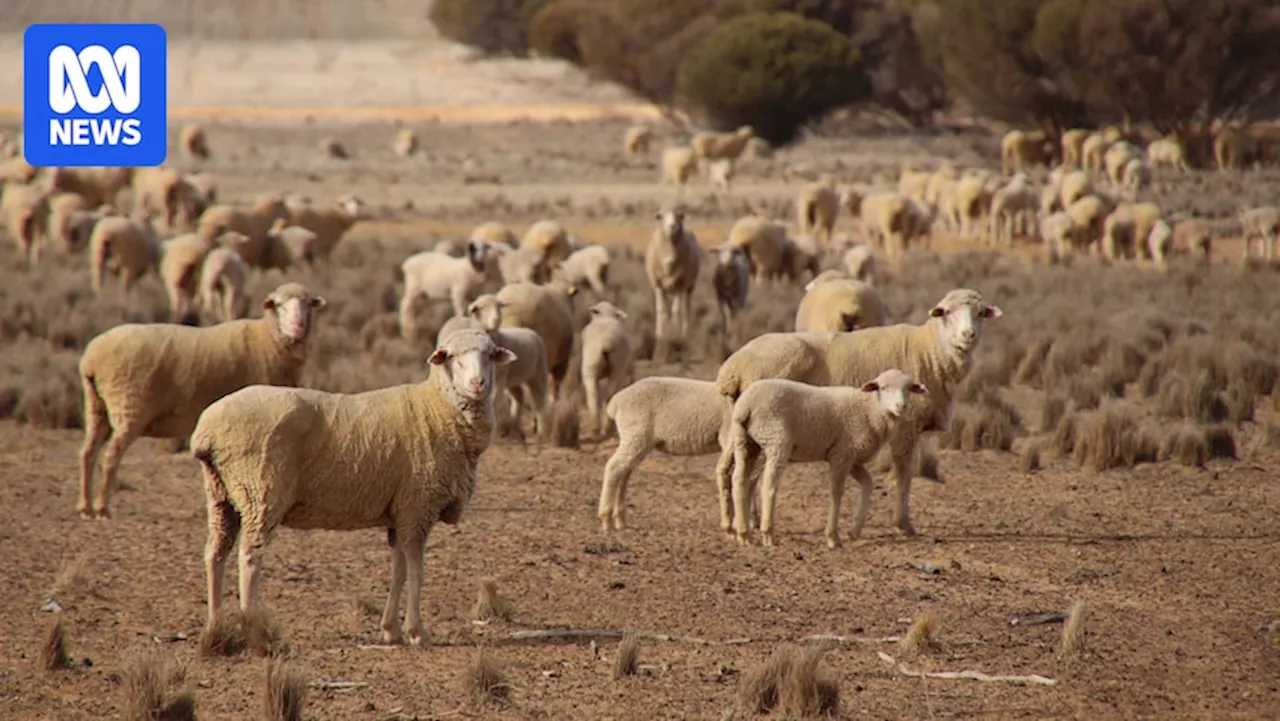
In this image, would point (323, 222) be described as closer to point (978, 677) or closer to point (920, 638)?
point (920, 638)

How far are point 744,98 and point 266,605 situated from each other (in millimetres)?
50976

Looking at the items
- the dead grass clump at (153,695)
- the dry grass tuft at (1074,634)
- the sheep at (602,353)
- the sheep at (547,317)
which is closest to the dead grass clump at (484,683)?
the dead grass clump at (153,695)

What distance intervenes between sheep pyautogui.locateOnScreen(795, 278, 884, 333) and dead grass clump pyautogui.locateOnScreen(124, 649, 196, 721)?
844cm

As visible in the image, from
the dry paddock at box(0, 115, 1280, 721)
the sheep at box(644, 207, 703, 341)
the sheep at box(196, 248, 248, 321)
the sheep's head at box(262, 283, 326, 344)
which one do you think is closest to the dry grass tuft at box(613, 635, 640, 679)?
the dry paddock at box(0, 115, 1280, 721)

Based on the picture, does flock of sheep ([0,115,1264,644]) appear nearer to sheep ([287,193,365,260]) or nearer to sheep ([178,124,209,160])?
sheep ([287,193,365,260])

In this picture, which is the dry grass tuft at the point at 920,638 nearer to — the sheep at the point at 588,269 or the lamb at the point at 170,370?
the lamb at the point at 170,370

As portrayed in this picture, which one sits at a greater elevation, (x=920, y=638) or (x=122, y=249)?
(x=122, y=249)

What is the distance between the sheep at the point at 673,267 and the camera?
71.9 feet

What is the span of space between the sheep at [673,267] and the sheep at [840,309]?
5.18 m

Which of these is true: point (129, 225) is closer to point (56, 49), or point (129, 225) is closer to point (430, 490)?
point (56, 49)

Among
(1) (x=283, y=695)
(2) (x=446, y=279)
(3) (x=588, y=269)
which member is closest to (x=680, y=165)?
(3) (x=588, y=269)

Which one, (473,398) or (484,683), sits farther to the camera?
(473,398)

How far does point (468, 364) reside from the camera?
365 inches

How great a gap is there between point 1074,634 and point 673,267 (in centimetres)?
1287
